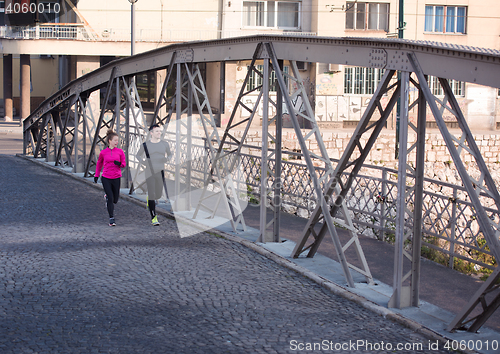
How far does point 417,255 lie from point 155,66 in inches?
317

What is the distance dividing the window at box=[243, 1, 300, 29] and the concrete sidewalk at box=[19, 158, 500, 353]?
2573 centimetres

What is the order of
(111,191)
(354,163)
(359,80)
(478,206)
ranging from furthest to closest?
1. (359,80)
2. (111,191)
3. (354,163)
4. (478,206)

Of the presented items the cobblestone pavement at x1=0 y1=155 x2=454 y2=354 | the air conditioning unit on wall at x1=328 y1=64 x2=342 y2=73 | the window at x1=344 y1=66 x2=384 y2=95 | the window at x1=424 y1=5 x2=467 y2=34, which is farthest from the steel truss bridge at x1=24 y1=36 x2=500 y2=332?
the window at x1=424 y1=5 x2=467 y2=34

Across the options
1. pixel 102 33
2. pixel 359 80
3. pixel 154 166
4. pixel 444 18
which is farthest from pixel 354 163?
pixel 444 18

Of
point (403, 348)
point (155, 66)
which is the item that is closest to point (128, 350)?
point (403, 348)

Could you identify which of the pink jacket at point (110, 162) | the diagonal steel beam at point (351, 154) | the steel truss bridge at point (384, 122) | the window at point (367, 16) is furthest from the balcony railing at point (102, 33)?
the diagonal steel beam at point (351, 154)

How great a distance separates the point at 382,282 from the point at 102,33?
30.0 metres

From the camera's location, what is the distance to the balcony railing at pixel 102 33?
3341cm

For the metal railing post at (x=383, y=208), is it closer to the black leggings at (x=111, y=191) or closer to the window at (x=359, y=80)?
the black leggings at (x=111, y=191)

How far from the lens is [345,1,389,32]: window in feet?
110

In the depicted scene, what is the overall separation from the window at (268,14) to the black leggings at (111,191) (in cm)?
2571

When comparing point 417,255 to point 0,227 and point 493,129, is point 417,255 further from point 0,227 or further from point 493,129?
point 493,129

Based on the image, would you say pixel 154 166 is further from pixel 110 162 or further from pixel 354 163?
pixel 354 163

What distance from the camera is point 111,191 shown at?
10461 millimetres
